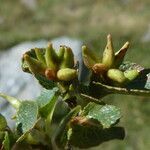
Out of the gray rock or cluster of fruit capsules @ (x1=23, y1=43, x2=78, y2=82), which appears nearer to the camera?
cluster of fruit capsules @ (x1=23, y1=43, x2=78, y2=82)

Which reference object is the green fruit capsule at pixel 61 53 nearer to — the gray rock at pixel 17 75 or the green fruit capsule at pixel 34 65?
the green fruit capsule at pixel 34 65

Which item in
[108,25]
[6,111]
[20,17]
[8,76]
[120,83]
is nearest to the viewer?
[120,83]

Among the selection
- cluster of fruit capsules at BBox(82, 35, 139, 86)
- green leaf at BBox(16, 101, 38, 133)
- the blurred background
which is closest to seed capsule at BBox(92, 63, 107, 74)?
cluster of fruit capsules at BBox(82, 35, 139, 86)

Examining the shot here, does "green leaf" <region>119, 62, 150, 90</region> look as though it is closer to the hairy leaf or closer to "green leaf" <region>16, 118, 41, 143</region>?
the hairy leaf

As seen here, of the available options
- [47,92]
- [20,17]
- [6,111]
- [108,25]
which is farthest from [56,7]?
[47,92]

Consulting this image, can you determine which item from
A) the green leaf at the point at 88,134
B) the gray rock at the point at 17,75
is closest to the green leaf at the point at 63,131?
the green leaf at the point at 88,134

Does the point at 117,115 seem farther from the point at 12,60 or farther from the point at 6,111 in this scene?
the point at 12,60
